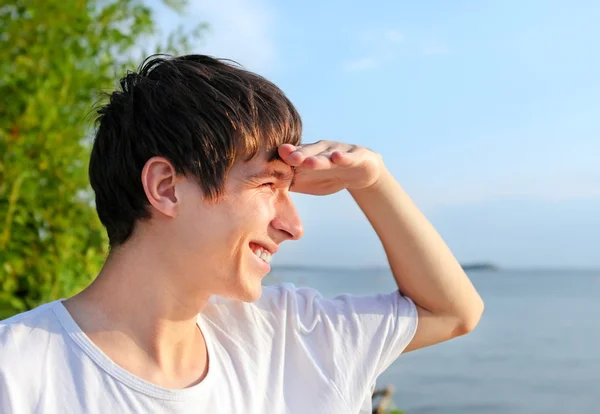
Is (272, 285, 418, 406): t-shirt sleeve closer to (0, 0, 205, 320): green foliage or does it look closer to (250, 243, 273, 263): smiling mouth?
(250, 243, 273, 263): smiling mouth

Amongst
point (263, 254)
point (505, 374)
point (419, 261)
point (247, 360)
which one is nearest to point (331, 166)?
point (263, 254)

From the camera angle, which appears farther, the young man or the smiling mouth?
the smiling mouth

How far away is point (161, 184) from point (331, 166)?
38 centimetres

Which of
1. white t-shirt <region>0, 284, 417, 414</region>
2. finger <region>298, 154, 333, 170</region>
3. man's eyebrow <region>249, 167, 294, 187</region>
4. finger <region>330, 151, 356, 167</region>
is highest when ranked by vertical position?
finger <region>330, 151, 356, 167</region>

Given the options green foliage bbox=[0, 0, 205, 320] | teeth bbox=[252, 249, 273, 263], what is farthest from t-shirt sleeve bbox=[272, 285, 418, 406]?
green foliage bbox=[0, 0, 205, 320]

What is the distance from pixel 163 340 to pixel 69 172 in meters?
1.67

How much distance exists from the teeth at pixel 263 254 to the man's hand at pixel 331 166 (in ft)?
0.66

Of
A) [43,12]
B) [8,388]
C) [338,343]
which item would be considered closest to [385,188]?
[338,343]

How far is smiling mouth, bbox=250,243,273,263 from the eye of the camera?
159 centimetres

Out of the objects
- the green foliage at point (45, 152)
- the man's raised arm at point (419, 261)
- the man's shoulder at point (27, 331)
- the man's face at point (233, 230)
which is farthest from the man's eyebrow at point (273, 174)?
the green foliage at point (45, 152)

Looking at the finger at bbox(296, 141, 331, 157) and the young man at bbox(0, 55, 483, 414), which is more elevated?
the finger at bbox(296, 141, 331, 157)

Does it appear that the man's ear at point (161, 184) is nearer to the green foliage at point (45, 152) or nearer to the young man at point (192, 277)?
the young man at point (192, 277)

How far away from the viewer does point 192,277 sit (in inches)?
61.3

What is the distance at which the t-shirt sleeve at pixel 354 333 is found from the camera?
1.75 m
